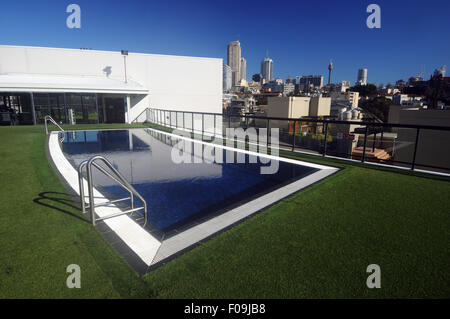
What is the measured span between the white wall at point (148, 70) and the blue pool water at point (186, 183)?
47.7 ft

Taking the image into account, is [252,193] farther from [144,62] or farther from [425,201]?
[144,62]

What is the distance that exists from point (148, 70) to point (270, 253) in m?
21.9

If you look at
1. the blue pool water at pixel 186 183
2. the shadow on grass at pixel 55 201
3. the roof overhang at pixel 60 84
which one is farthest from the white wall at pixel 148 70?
the shadow on grass at pixel 55 201

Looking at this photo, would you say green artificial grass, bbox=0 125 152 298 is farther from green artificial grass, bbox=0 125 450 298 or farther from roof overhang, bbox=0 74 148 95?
roof overhang, bbox=0 74 148 95

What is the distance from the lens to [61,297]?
1999mm

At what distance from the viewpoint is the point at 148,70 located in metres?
21.6

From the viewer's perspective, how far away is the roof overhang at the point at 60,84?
49.2ft

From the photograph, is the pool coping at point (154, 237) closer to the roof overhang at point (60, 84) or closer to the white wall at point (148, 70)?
the roof overhang at point (60, 84)

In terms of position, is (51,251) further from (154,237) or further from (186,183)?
(186,183)

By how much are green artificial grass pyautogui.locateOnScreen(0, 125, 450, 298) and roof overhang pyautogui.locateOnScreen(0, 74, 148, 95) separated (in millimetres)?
14265

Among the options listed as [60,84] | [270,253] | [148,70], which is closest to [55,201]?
[270,253]

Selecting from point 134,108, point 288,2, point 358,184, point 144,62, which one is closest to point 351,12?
point 288,2
